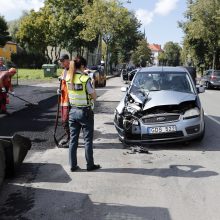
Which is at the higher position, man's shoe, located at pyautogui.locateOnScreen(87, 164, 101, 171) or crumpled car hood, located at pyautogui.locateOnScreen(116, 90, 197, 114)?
crumpled car hood, located at pyautogui.locateOnScreen(116, 90, 197, 114)

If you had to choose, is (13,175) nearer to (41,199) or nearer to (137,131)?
(41,199)

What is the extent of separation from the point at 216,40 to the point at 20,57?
3318 cm

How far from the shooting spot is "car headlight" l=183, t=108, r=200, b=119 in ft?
29.0

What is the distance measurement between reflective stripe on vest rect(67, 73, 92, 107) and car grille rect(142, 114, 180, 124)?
2.05 metres

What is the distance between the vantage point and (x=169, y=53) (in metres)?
150

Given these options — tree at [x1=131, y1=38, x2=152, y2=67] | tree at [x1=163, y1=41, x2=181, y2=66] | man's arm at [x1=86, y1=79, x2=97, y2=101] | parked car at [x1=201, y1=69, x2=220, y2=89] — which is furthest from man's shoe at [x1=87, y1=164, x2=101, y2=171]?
tree at [x1=163, y1=41, x2=181, y2=66]

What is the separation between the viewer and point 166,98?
9.15m

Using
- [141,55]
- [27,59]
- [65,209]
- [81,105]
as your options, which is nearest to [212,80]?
[81,105]

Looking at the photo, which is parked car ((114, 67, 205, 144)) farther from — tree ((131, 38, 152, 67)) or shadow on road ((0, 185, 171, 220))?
Answer: tree ((131, 38, 152, 67))

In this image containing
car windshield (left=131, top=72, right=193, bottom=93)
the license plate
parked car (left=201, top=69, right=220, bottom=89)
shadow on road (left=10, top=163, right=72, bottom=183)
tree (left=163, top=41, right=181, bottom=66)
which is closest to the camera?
shadow on road (left=10, top=163, right=72, bottom=183)

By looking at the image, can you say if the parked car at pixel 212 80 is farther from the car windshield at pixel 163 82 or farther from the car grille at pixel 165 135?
the car grille at pixel 165 135

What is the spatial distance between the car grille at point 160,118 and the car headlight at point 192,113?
0.55 ft

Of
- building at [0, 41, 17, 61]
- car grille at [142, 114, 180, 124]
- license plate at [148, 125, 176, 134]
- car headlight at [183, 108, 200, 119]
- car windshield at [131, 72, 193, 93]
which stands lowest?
license plate at [148, 125, 176, 134]

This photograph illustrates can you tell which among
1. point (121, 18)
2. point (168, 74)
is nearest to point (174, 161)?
point (168, 74)
